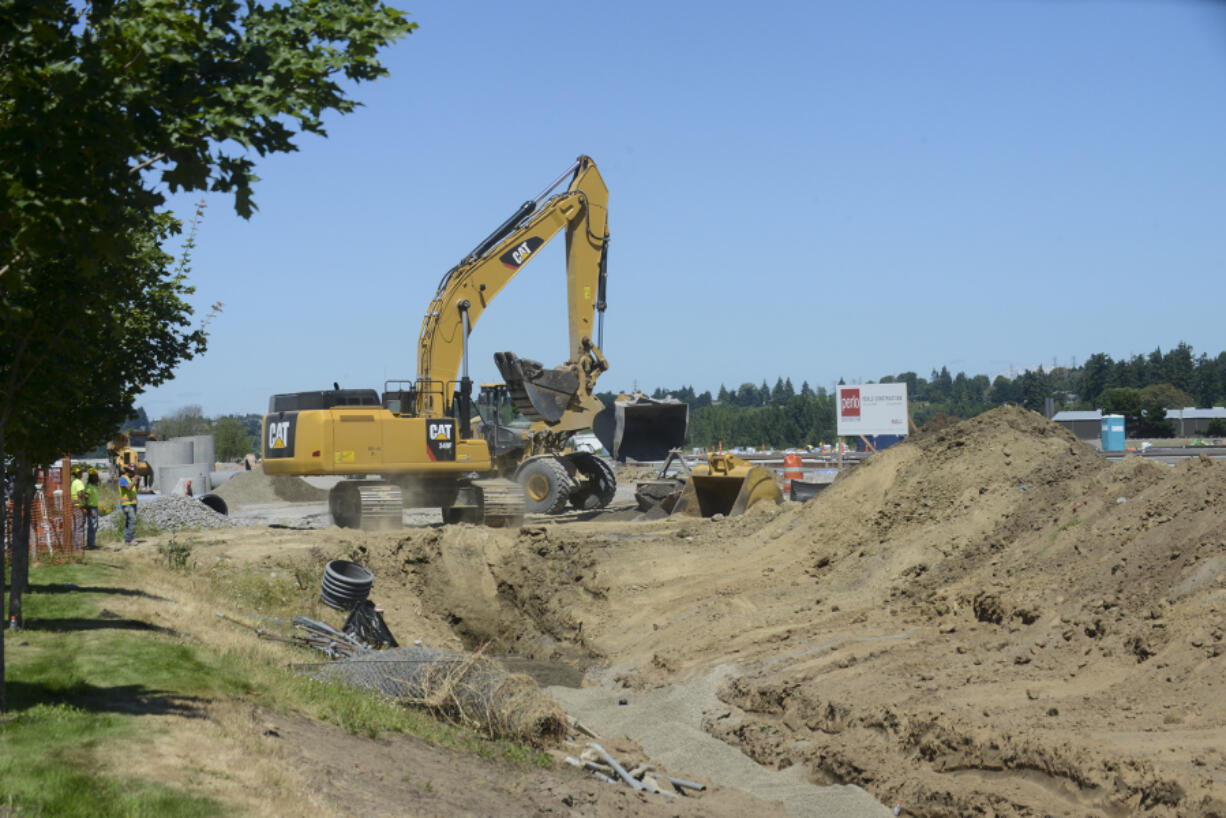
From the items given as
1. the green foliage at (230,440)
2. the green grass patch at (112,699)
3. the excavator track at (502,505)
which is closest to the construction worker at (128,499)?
the green grass patch at (112,699)

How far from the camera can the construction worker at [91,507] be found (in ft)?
66.4

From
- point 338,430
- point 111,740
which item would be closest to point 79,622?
point 111,740

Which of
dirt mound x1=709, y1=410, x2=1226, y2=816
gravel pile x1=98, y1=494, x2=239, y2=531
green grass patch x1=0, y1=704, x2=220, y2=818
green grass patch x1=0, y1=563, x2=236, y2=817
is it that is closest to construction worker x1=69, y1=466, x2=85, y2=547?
gravel pile x1=98, y1=494, x2=239, y2=531

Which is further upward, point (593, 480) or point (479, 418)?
point (479, 418)

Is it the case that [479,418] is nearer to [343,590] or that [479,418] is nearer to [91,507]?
[91,507]

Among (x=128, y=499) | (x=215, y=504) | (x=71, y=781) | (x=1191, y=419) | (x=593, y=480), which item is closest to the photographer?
(x=71, y=781)

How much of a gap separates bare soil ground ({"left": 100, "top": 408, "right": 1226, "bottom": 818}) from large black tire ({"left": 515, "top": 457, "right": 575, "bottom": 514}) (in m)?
3.31

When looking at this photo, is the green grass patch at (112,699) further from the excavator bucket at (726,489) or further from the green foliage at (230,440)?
the green foliage at (230,440)

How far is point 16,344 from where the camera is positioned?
8.55 metres

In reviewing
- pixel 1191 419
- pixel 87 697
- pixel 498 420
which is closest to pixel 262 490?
pixel 498 420

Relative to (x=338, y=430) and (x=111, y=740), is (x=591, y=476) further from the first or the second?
(x=111, y=740)

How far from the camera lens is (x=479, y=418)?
1041 inches

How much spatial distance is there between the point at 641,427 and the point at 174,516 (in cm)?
1087

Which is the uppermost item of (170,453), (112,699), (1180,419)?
(1180,419)
